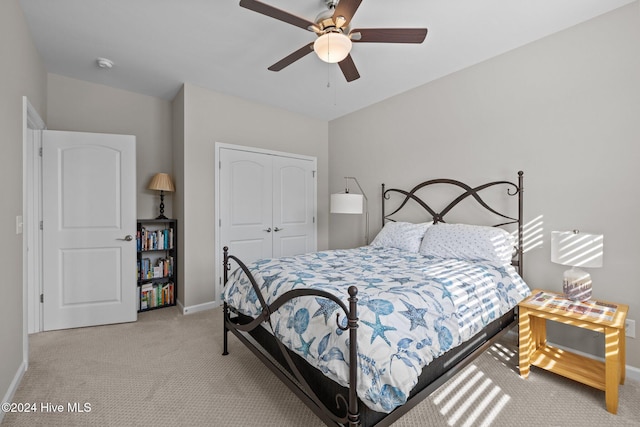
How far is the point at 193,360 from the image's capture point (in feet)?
7.97

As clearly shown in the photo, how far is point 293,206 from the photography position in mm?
4531

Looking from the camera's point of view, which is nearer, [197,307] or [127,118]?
[197,307]

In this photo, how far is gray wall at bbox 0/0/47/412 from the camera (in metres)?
1.84

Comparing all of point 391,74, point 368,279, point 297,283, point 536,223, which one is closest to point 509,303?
point 536,223

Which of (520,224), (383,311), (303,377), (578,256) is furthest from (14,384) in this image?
(520,224)

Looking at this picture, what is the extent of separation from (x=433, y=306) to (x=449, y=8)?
215cm

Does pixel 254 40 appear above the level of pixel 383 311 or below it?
above

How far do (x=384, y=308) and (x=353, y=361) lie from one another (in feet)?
1.04

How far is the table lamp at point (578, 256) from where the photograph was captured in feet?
6.63

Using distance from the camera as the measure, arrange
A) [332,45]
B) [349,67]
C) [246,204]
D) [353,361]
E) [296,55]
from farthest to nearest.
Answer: [246,204] → [349,67] → [296,55] → [332,45] → [353,361]

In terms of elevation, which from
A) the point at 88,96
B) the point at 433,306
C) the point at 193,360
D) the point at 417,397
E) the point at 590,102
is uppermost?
the point at 88,96

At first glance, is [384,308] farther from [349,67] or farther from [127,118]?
[127,118]

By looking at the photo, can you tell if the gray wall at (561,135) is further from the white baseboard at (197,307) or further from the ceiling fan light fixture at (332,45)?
the white baseboard at (197,307)

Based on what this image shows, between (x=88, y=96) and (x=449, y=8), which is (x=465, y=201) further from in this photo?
(x=88, y=96)
